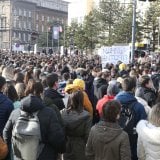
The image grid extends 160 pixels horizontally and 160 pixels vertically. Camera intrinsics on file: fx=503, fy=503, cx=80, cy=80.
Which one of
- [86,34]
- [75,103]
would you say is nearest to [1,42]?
[86,34]

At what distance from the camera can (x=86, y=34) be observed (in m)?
56.2

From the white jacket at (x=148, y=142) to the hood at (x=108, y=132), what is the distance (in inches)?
10.3

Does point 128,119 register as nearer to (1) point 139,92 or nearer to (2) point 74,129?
(2) point 74,129

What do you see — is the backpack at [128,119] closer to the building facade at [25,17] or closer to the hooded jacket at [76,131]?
the hooded jacket at [76,131]

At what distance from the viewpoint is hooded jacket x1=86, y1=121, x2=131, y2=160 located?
572 cm

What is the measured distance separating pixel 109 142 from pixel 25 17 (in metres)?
137

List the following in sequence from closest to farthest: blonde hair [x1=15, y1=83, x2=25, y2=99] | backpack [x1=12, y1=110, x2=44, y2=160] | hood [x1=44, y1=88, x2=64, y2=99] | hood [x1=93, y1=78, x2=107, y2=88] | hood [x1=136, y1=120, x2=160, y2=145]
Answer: hood [x1=136, y1=120, x2=160, y2=145] < backpack [x1=12, y1=110, x2=44, y2=160] < blonde hair [x1=15, y1=83, x2=25, y2=99] < hood [x1=44, y1=88, x2=64, y2=99] < hood [x1=93, y1=78, x2=107, y2=88]

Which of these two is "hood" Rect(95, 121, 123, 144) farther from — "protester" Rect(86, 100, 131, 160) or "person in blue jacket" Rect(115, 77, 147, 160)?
"person in blue jacket" Rect(115, 77, 147, 160)

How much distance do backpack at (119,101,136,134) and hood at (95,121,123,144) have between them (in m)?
1.51

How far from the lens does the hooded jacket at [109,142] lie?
5719mm

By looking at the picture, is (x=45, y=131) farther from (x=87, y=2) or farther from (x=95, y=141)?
(x=87, y=2)

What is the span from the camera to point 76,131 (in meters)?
6.94

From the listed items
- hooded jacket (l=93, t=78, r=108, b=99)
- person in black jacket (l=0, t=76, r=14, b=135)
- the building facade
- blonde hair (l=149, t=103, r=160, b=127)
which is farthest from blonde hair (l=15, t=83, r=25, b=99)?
the building facade

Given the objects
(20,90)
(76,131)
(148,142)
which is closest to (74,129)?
(76,131)
